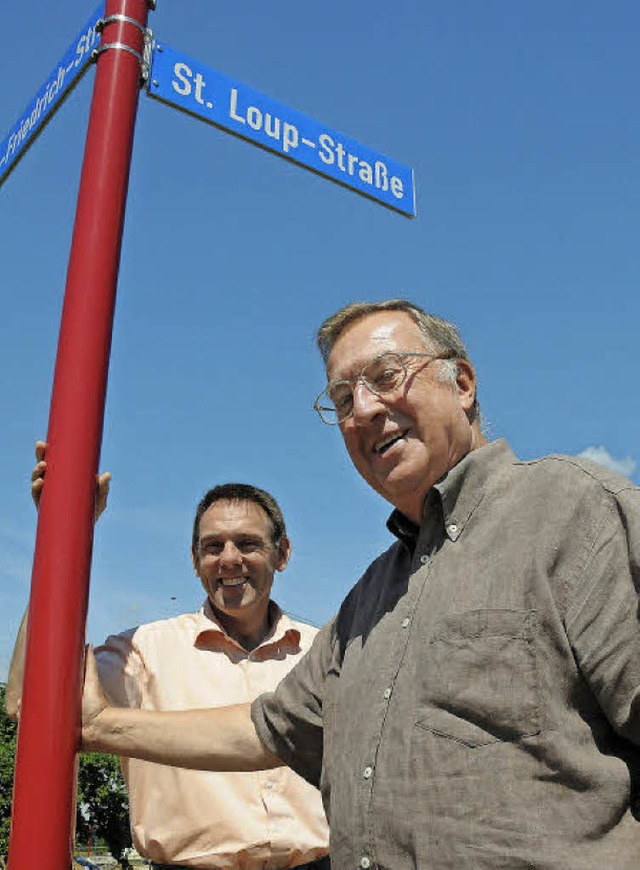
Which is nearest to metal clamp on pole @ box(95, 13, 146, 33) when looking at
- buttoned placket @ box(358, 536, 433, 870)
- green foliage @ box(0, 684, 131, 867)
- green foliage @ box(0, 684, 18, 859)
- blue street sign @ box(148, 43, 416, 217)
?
blue street sign @ box(148, 43, 416, 217)

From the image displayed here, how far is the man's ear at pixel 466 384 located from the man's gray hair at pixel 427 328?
0.07 ft

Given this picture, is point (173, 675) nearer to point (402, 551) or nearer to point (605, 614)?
point (402, 551)

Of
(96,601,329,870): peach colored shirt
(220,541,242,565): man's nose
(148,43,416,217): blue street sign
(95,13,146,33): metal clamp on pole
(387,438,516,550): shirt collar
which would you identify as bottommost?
(96,601,329,870): peach colored shirt

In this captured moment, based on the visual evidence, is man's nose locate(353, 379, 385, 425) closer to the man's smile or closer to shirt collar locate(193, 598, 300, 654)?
the man's smile

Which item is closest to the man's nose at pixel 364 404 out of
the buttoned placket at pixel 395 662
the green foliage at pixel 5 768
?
the buttoned placket at pixel 395 662

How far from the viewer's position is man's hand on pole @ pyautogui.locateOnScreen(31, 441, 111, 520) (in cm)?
279

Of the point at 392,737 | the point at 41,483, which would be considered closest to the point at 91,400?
the point at 41,483

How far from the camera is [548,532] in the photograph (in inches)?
90.4

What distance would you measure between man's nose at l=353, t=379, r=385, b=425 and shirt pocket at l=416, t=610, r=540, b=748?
75 cm

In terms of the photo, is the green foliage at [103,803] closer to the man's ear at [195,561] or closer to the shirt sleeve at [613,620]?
the man's ear at [195,561]

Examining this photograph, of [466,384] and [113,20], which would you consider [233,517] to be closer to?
[466,384]

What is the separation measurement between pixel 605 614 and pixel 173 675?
262 cm

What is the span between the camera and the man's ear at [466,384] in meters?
2.95

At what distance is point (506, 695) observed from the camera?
2154mm
